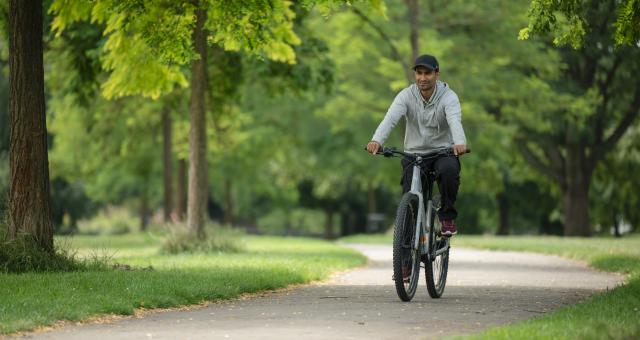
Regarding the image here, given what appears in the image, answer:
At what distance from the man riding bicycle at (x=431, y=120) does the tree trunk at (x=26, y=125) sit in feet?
15.3

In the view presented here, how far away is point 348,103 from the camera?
3772 cm

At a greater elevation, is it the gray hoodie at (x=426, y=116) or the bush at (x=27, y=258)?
the gray hoodie at (x=426, y=116)

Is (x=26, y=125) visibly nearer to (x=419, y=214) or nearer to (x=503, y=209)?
(x=419, y=214)

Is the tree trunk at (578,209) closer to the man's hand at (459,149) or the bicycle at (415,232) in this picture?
the bicycle at (415,232)

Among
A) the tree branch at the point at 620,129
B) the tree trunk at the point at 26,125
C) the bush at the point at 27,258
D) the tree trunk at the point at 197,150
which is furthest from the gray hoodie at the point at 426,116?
the tree branch at the point at 620,129

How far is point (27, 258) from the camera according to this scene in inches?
517

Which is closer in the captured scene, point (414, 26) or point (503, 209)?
point (414, 26)

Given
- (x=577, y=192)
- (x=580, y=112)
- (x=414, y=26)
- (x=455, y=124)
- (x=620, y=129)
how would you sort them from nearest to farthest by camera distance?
(x=455, y=124) → (x=414, y=26) → (x=580, y=112) → (x=620, y=129) → (x=577, y=192)

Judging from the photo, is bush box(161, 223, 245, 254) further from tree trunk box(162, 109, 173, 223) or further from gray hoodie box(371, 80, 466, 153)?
tree trunk box(162, 109, 173, 223)

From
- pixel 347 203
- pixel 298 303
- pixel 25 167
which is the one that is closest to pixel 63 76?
pixel 25 167

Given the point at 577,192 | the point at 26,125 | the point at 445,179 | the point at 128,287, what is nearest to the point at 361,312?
the point at 445,179

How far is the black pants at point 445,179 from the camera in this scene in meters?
10.7

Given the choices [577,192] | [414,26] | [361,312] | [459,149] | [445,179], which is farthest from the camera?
[577,192]

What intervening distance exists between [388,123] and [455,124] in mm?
620
